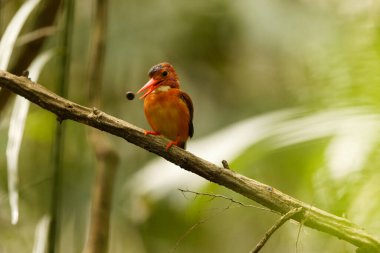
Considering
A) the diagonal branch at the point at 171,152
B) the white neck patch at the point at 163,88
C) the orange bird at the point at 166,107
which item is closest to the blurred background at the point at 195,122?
the diagonal branch at the point at 171,152

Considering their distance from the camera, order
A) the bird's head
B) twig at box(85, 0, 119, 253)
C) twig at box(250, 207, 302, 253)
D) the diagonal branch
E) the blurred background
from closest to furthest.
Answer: twig at box(250, 207, 302, 253) → the diagonal branch → the blurred background → twig at box(85, 0, 119, 253) → the bird's head

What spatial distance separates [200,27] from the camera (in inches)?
161

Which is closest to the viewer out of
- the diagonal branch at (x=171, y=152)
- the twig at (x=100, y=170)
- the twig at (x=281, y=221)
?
the twig at (x=281, y=221)

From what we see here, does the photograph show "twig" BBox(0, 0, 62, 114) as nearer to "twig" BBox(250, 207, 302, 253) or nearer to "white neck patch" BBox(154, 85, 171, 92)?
"white neck patch" BBox(154, 85, 171, 92)

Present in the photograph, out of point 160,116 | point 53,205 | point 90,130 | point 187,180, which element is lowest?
point 53,205

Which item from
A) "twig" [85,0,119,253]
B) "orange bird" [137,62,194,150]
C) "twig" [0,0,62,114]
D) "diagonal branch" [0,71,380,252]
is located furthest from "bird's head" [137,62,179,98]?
"diagonal branch" [0,71,380,252]

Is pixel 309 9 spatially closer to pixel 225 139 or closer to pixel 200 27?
pixel 200 27

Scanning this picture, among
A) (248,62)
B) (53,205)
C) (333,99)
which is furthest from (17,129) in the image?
(248,62)

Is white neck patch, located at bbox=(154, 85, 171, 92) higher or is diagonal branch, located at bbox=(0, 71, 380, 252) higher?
white neck patch, located at bbox=(154, 85, 171, 92)

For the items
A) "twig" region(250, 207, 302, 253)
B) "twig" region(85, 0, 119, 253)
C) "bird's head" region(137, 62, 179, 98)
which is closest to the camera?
"twig" region(250, 207, 302, 253)

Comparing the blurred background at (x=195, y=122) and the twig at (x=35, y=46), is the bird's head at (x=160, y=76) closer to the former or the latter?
the blurred background at (x=195, y=122)

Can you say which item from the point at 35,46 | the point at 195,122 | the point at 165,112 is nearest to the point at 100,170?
the point at 165,112

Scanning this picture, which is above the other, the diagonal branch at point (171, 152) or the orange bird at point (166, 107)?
the orange bird at point (166, 107)

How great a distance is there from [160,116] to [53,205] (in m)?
0.70
